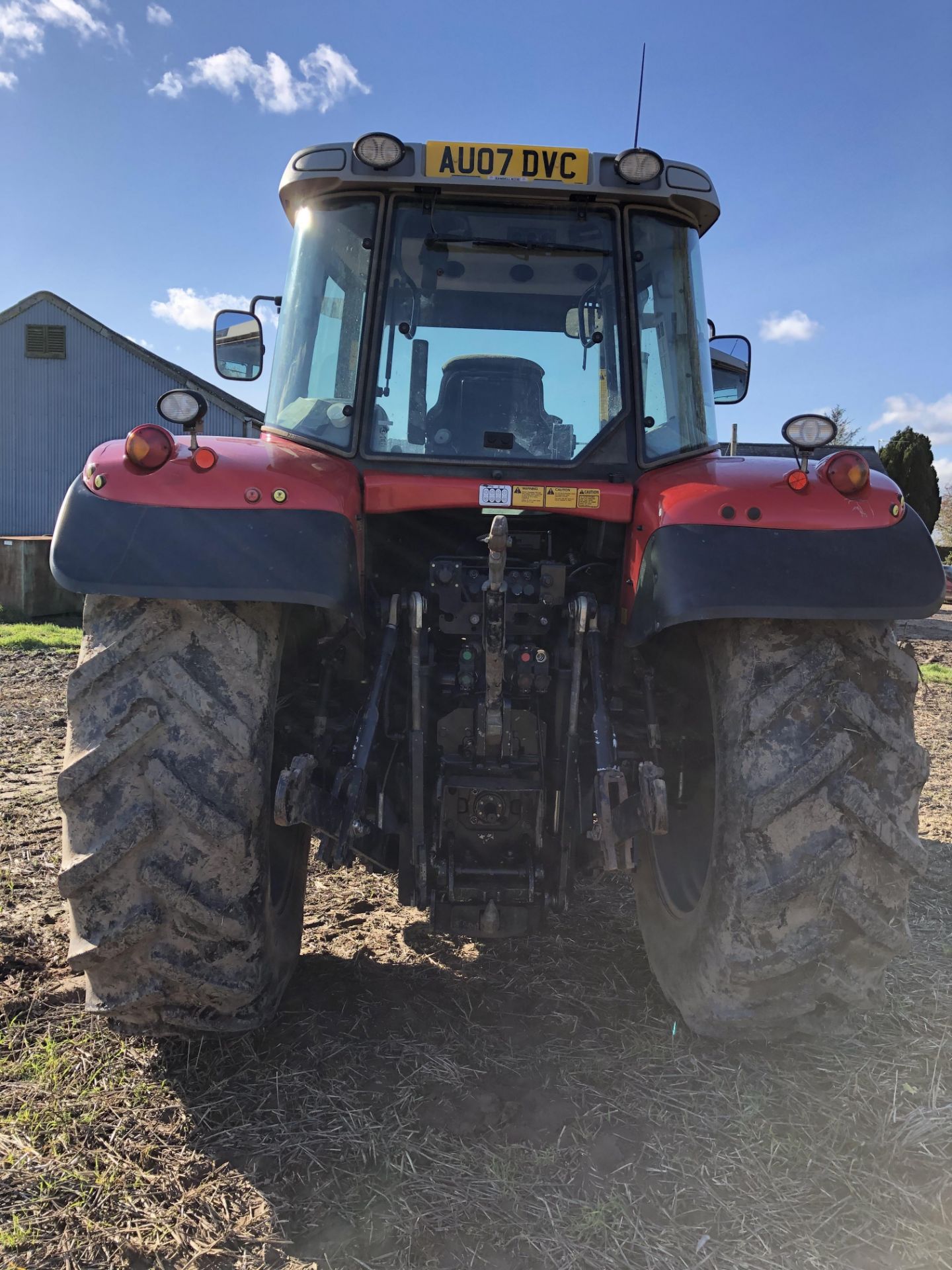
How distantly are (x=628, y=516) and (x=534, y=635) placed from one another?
467 millimetres

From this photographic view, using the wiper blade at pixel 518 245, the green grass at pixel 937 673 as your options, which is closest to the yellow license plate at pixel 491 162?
the wiper blade at pixel 518 245

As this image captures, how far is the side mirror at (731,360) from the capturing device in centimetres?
399

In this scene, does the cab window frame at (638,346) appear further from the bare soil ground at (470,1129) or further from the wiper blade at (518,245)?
the bare soil ground at (470,1129)

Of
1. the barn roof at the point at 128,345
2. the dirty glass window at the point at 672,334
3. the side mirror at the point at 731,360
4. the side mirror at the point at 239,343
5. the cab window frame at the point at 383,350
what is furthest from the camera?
the barn roof at the point at 128,345

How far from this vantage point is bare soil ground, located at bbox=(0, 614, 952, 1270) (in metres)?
2.06

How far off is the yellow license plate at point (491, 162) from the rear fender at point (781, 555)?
3.85 ft

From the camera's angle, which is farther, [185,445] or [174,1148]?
[185,445]

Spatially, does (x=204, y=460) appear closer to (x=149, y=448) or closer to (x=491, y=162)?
(x=149, y=448)

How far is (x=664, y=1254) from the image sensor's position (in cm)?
203

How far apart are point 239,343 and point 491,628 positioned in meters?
1.78

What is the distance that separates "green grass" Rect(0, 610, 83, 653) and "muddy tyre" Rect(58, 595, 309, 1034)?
8.86m

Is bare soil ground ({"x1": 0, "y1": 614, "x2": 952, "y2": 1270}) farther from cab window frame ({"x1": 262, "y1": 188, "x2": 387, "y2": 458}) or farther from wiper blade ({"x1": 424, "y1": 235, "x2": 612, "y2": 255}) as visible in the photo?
wiper blade ({"x1": 424, "y1": 235, "x2": 612, "y2": 255})

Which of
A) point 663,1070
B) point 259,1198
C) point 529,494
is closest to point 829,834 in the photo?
point 663,1070

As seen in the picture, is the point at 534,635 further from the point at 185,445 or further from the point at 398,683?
the point at 185,445
